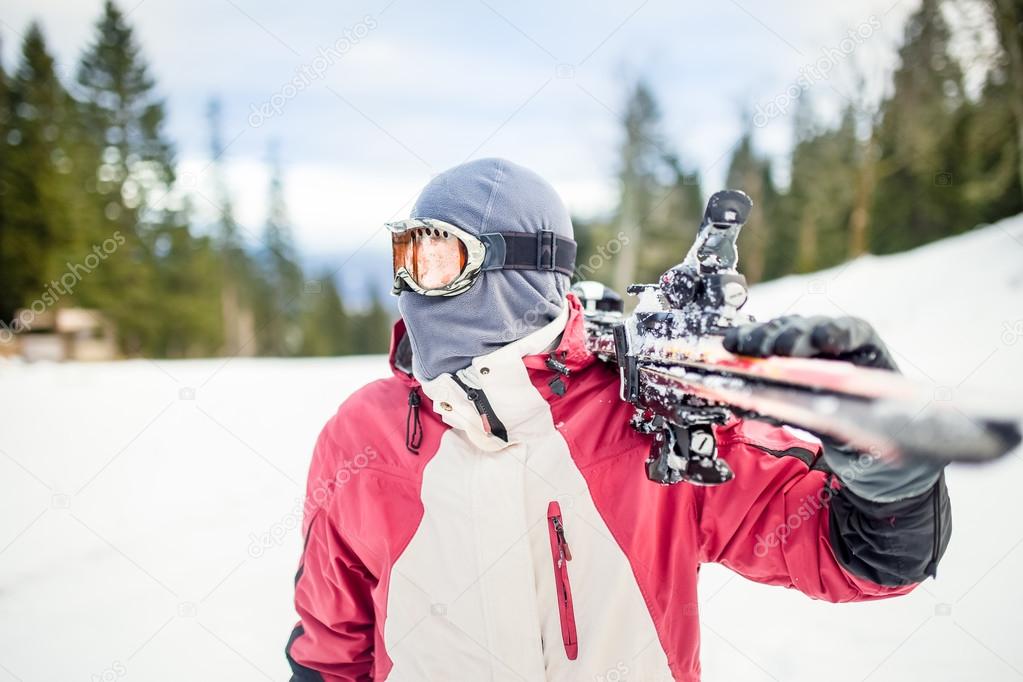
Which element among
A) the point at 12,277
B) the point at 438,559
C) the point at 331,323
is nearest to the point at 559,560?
the point at 438,559

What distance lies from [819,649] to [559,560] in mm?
2543

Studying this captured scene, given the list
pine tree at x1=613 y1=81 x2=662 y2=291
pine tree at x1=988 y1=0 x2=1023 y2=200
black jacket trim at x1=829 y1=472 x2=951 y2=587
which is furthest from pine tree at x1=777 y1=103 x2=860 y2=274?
black jacket trim at x1=829 y1=472 x2=951 y2=587

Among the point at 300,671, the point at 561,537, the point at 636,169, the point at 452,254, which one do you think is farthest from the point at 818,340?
the point at 636,169

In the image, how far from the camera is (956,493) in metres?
4.47

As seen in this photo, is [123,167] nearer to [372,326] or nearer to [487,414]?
[372,326]

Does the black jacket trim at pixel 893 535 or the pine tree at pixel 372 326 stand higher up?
the black jacket trim at pixel 893 535

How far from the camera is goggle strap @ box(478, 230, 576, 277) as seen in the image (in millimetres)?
1875

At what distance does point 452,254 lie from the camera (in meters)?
1.89

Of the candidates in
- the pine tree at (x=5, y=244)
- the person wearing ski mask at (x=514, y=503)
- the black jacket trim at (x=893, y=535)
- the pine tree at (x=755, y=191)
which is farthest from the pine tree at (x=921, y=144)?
the pine tree at (x=5, y=244)

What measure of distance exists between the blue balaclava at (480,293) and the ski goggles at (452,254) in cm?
3

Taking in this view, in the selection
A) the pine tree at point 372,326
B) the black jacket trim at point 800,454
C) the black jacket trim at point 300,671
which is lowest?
the pine tree at point 372,326

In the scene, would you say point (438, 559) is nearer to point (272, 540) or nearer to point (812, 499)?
point (812, 499)

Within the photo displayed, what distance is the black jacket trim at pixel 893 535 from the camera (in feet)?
4.04

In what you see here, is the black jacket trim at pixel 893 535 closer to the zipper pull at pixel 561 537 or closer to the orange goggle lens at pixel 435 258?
the zipper pull at pixel 561 537
